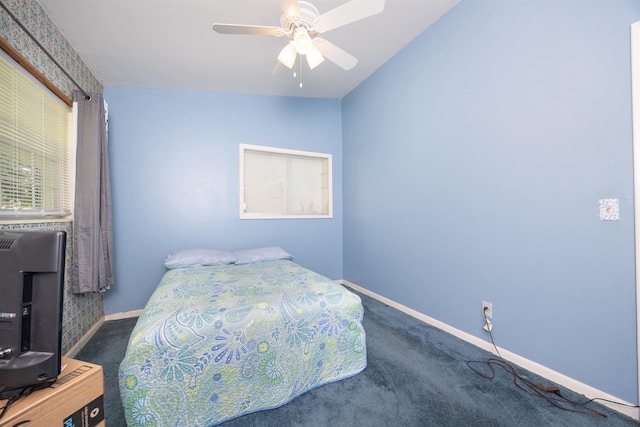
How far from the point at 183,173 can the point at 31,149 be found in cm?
132

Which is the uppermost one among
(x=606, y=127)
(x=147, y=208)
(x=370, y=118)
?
(x=370, y=118)

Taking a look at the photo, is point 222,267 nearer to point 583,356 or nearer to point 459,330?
point 459,330

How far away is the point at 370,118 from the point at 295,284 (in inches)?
92.0

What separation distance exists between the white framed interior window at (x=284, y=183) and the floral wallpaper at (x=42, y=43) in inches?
63.1

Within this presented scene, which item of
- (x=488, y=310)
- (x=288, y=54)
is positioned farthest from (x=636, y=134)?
(x=288, y=54)

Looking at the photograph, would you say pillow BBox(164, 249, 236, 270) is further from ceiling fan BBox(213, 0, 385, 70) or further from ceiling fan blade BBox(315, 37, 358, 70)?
ceiling fan blade BBox(315, 37, 358, 70)

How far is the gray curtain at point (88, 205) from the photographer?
6.70 feet

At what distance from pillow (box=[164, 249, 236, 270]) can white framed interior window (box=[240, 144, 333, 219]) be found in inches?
26.6

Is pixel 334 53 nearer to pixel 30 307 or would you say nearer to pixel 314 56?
pixel 314 56

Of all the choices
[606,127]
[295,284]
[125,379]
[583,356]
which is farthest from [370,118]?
[125,379]

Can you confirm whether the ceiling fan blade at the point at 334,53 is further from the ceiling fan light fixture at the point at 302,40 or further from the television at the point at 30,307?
the television at the point at 30,307

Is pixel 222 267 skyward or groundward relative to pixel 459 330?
skyward

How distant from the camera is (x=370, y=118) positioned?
313 cm

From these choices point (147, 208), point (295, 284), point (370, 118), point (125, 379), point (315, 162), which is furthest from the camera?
point (315, 162)
